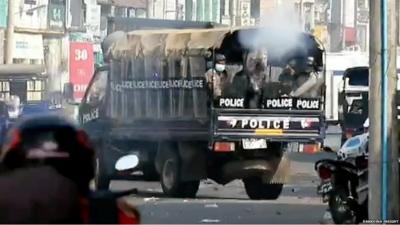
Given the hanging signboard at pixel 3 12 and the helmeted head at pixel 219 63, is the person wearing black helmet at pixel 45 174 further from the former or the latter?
the hanging signboard at pixel 3 12

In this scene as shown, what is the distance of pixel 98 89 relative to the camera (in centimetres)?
1769

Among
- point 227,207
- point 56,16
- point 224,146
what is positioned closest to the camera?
point 227,207

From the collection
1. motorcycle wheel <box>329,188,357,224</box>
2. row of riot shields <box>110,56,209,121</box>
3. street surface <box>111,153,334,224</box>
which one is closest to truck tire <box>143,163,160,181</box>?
street surface <box>111,153,334,224</box>

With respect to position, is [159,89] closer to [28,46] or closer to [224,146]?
[224,146]

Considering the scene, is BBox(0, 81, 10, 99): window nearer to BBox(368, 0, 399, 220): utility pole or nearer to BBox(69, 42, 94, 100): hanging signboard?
BBox(69, 42, 94, 100): hanging signboard

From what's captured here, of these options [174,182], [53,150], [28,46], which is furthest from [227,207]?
[28,46]

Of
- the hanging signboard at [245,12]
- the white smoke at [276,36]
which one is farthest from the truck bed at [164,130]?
the hanging signboard at [245,12]

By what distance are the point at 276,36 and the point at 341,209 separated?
18.4 feet

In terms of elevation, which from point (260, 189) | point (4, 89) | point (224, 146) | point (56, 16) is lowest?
point (260, 189)

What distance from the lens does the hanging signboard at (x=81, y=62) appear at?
145ft

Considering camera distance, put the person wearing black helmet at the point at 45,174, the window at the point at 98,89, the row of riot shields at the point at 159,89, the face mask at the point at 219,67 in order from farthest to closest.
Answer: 1. the window at the point at 98,89
2. the row of riot shields at the point at 159,89
3. the face mask at the point at 219,67
4. the person wearing black helmet at the point at 45,174

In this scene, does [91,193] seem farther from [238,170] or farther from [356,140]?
[238,170]

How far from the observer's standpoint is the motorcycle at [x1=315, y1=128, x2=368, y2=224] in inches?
436

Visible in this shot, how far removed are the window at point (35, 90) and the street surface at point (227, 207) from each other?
678 inches
